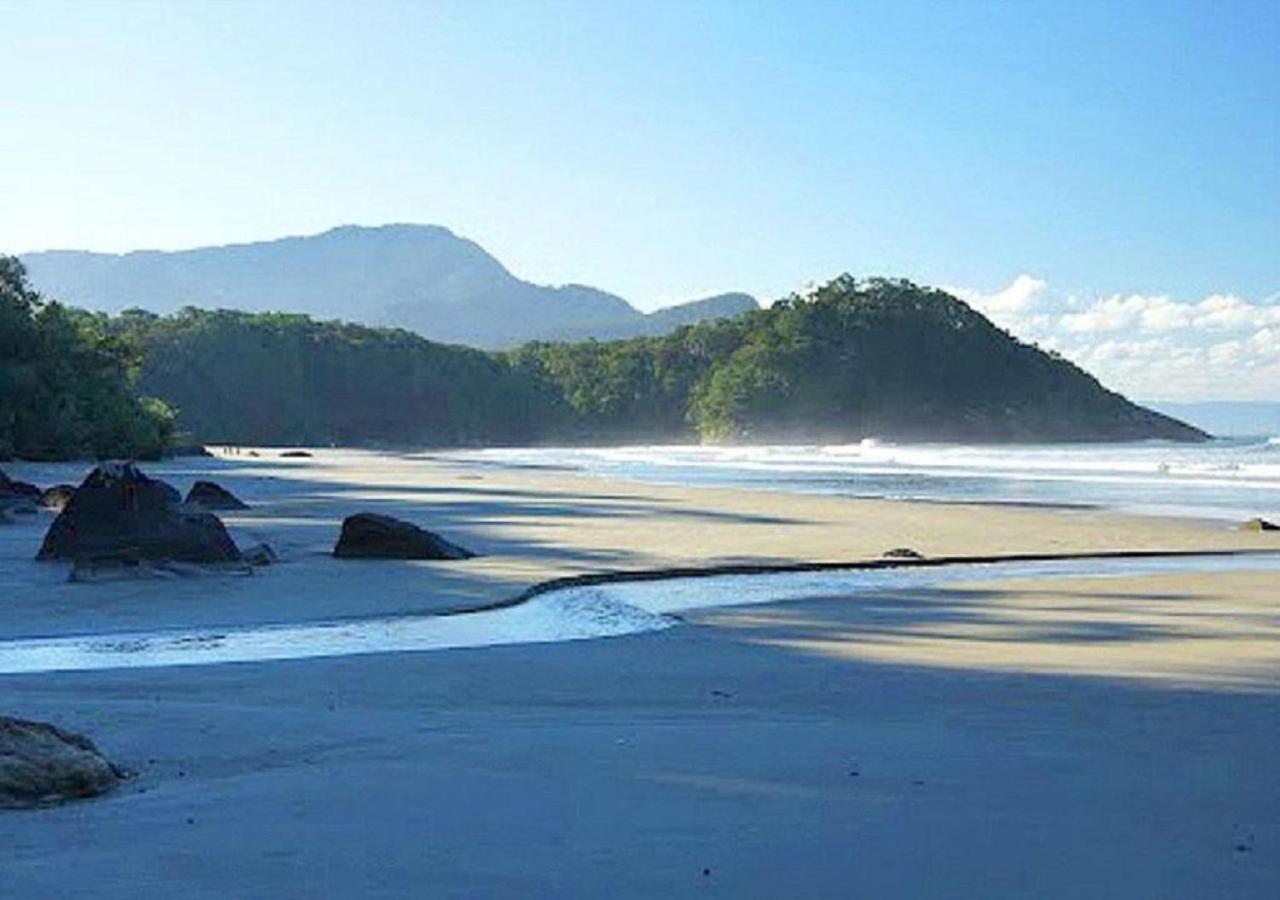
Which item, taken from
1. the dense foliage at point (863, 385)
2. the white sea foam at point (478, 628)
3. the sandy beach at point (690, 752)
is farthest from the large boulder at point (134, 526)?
the dense foliage at point (863, 385)

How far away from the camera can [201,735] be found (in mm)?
7023

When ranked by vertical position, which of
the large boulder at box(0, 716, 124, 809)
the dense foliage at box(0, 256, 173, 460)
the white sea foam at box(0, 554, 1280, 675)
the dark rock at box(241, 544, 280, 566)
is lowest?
the white sea foam at box(0, 554, 1280, 675)

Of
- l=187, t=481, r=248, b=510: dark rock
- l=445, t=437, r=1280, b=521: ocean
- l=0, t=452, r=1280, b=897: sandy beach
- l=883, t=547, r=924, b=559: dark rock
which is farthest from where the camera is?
l=445, t=437, r=1280, b=521: ocean

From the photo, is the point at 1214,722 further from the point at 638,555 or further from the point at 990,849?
the point at 638,555

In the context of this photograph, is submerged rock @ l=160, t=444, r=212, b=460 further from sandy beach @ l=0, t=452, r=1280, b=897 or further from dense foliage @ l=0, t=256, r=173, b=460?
sandy beach @ l=0, t=452, r=1280, b=897

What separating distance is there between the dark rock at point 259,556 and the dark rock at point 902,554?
25.2 feet

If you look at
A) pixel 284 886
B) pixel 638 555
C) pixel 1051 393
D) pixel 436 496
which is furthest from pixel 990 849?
pixel 1051 393

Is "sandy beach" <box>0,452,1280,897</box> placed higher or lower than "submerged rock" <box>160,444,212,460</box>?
lower

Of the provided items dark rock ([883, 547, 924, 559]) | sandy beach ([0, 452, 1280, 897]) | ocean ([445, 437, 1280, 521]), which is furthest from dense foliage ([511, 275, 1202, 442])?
sandy beach ([0, 452, 1280, 897])

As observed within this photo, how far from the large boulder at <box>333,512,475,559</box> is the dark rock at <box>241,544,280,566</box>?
0.86 m

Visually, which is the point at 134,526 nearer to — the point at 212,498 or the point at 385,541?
the point at 385,541

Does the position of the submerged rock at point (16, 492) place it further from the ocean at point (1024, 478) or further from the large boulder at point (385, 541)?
the ocean at point (1024, 478)

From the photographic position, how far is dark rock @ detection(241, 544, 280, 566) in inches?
631

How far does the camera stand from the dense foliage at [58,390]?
Answer: 52969mm
